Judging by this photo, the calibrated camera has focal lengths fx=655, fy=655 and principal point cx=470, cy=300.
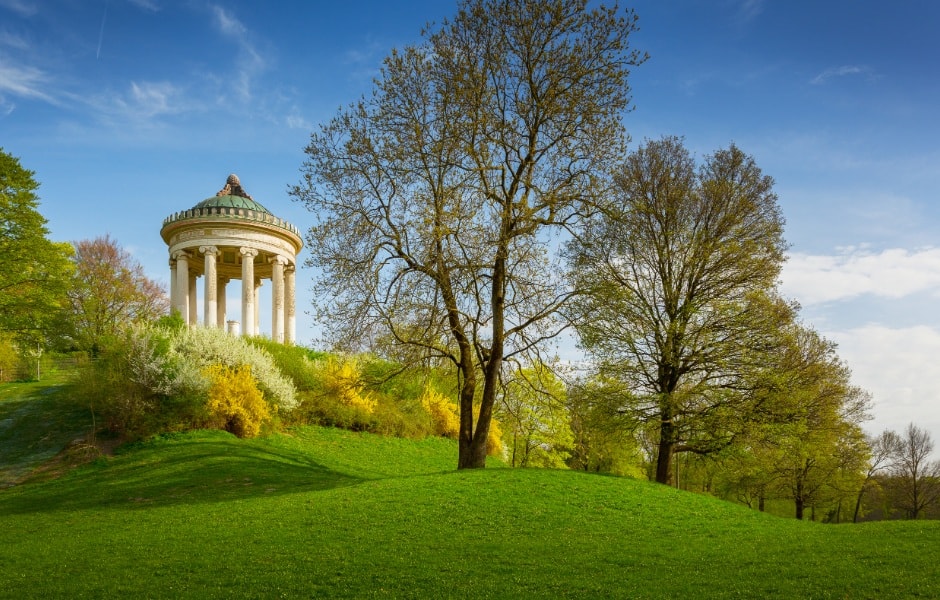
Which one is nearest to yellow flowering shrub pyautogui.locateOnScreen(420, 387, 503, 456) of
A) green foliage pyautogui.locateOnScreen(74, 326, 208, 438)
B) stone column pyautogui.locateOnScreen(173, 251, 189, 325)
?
green foliage pyautogui.locateOnScreen(74, 326, 208, 438)

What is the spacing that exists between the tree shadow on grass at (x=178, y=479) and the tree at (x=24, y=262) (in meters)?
10.5

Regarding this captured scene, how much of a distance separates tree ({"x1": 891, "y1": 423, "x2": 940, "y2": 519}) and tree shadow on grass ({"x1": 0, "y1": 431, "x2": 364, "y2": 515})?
3589 centimetres

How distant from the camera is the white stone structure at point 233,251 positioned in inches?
1388

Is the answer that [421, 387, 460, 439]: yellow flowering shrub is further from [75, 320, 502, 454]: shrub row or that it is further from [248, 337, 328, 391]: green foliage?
[248, 337, 328, 391]: green foliage

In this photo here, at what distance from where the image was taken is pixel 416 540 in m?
10.9

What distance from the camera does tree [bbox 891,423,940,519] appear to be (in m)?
38.9

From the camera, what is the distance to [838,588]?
8320 mm

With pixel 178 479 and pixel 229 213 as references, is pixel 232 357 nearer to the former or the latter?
pixel 178 479

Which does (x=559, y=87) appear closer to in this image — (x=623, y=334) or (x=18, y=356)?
(x=623, y=334)

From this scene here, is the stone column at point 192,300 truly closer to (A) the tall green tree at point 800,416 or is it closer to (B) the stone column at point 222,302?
(B) the stone column at point 222,302

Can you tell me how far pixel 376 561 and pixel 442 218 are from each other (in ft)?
31.1

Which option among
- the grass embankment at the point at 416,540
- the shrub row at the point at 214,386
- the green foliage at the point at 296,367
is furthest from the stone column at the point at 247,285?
the grass embankment at the point at 416,540

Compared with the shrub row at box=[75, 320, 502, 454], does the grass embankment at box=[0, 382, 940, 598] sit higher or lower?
lower

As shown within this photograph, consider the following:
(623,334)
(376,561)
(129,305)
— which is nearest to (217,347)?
(623,334)
